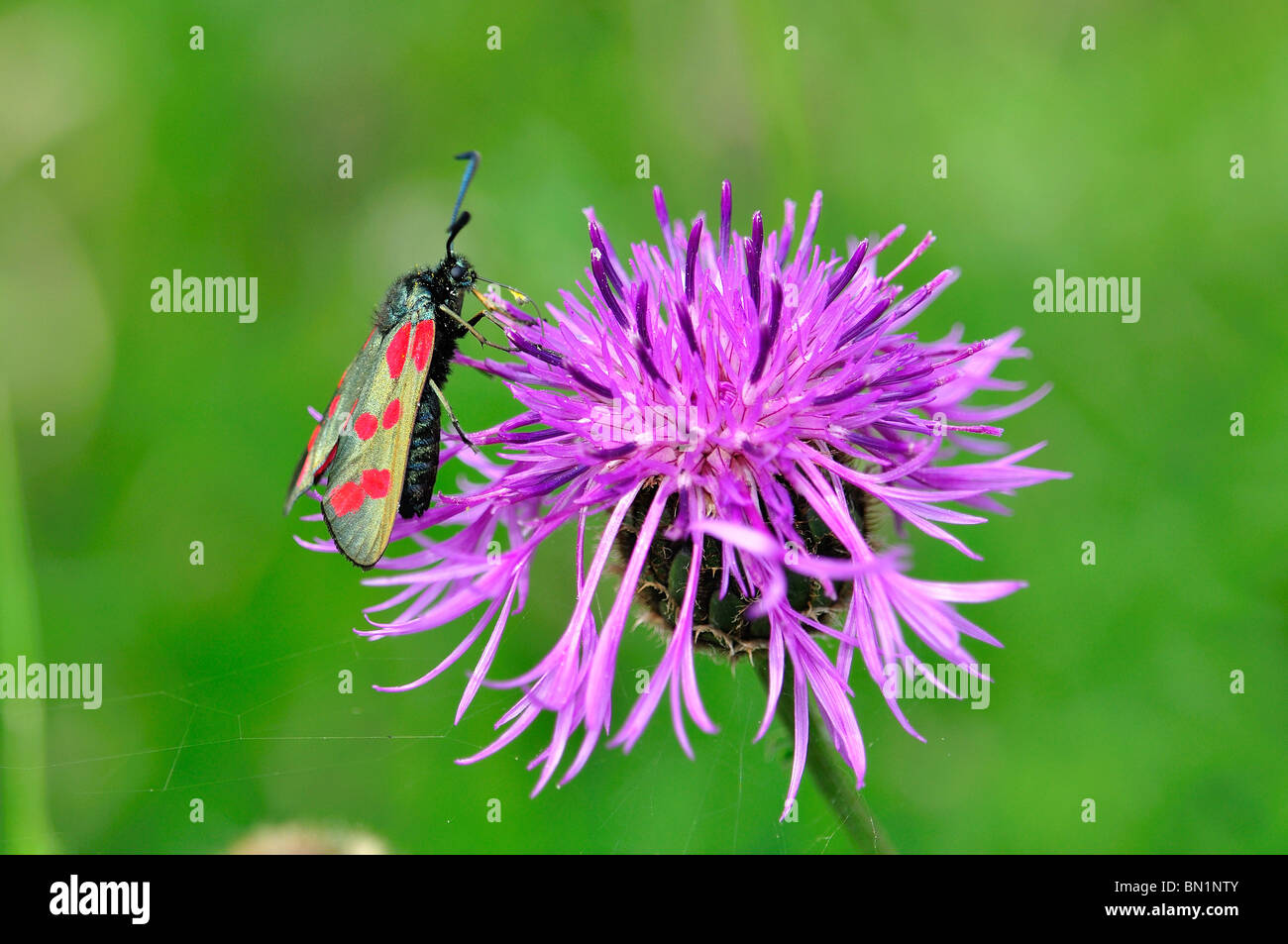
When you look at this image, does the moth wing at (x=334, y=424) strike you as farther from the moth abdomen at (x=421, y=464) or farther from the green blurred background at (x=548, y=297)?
the green blurred background at (x=548, y=297)

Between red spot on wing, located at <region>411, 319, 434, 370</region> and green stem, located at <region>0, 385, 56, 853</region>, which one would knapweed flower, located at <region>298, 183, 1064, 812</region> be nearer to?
red spot on wing, located at <region>411, 319, 434, 370</region>

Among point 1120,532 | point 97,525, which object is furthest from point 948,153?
point 97,525

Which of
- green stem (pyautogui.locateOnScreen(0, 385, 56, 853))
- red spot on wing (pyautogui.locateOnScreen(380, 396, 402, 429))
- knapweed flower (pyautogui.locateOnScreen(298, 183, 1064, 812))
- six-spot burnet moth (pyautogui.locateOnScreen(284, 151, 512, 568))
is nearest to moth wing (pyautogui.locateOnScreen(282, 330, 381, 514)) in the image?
six-spot burnet moth (pyautogui.locateOnScreen(284, 151, 512, 568))

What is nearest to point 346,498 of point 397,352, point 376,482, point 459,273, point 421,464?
point 376,482

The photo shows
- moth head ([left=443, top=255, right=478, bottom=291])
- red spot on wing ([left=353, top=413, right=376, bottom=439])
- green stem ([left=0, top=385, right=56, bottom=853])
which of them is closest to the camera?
red spot on wing ([left=353, top=413, right=376, bottom=439])

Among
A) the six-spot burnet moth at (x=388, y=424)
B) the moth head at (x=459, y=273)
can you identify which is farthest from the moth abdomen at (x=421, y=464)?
the moth head at (x=459, y=273)

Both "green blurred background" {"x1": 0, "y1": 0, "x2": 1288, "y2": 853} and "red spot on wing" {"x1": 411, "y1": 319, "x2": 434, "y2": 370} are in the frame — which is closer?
"red spot on wing" {"x1": 411, "y1": 319, "x2": 434, "y2": 370}

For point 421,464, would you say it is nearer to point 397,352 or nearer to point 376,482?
point 376,482

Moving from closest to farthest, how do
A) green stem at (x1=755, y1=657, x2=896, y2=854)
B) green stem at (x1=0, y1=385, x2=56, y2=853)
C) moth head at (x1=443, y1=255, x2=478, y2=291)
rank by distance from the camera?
green stem at (x1=755, y1=657, x2=896, y2=854) → moth head at (x1=443, y1=255, x2=478, y2=291) → green stem at (x1=0, y1=385, x2=56, y2=853)

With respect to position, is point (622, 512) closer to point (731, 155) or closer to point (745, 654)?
point (745, 654)

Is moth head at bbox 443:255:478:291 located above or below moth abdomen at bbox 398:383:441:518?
above
